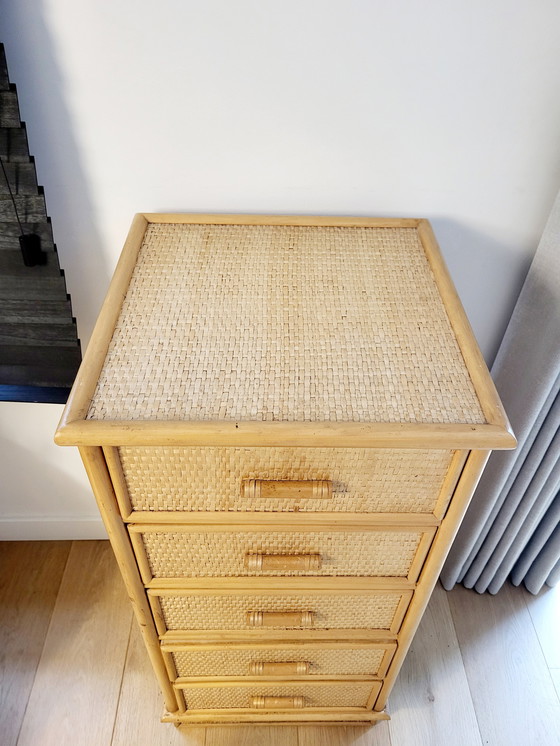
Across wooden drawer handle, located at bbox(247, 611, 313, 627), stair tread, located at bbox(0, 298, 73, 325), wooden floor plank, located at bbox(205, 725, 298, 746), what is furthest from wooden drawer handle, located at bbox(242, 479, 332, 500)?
wooden floor plank, located at bbox(205, 725, 298, 746)

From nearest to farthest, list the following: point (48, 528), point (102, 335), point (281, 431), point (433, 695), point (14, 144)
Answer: point (281, 431), point (102, 335), point (14, 144), point (433, 695), point (48, 528)

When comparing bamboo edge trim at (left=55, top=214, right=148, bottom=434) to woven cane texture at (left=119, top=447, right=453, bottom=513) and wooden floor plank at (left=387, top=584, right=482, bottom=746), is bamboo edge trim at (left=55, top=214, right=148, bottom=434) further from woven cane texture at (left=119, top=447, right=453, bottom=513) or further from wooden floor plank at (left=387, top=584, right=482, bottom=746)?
wooden floor plank at (left=387, top=584, right=482, bottom=746)

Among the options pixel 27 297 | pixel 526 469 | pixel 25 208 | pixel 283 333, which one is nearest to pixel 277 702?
A: pixel 526 469

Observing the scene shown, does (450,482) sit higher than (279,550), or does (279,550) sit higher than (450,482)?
(450,482)

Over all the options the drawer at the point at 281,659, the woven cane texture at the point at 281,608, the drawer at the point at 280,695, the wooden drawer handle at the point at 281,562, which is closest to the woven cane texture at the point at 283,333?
the wooden drawer handle at the point at 281,562

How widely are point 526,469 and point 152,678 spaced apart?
91cm

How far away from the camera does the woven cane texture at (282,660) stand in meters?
1.01

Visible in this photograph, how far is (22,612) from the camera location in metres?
1.34

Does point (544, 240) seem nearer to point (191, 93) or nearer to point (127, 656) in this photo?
point (191, 93)

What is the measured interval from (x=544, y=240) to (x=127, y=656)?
47.6 inches

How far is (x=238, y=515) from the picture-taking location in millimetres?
758

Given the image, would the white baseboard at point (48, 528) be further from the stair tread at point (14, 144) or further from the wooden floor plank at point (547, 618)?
the wooden floor plank at point (547, 618)

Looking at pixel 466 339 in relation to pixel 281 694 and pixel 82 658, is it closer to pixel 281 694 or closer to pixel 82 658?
pixel 281 694

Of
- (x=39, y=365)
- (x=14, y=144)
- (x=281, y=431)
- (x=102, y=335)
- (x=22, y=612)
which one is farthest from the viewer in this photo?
(x=22, y=612)
